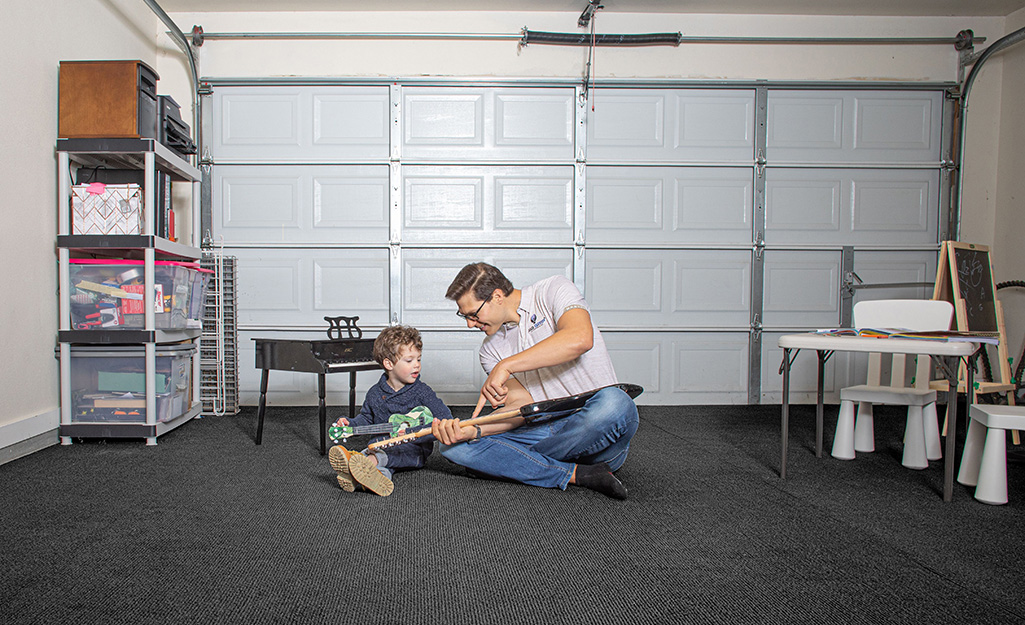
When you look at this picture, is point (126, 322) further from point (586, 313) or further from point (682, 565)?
point (682, 565)

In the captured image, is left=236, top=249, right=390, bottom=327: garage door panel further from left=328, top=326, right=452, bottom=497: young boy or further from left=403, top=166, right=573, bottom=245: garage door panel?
left=328, top=326, right=452, bottom=497: young boy

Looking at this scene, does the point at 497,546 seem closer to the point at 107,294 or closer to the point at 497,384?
the point at 497,384

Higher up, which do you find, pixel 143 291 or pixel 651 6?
pixel 651 6

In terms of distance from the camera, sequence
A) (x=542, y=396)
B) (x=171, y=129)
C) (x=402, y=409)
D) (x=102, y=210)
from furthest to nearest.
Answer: (x=171, y=129) < (x=102, y=210) < (x=402, y=409) < (x=542, y=396)

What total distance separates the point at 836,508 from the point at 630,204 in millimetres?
2796

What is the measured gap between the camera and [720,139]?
14.4ft

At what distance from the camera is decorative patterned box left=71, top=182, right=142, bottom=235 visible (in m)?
3.06

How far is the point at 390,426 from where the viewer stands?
2.37 metres

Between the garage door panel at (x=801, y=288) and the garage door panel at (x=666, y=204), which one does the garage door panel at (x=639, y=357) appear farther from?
the garage door panel at (x=801, y=288)

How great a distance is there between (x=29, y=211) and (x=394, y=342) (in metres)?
2.06

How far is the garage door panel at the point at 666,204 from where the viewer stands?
4.39 metres

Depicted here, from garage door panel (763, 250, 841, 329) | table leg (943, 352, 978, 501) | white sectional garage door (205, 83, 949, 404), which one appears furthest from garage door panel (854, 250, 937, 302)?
table leg (943, 352, 978, 501)

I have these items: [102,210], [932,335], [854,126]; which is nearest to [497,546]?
[932,335]

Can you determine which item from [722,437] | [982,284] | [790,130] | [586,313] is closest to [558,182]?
[790,130]
